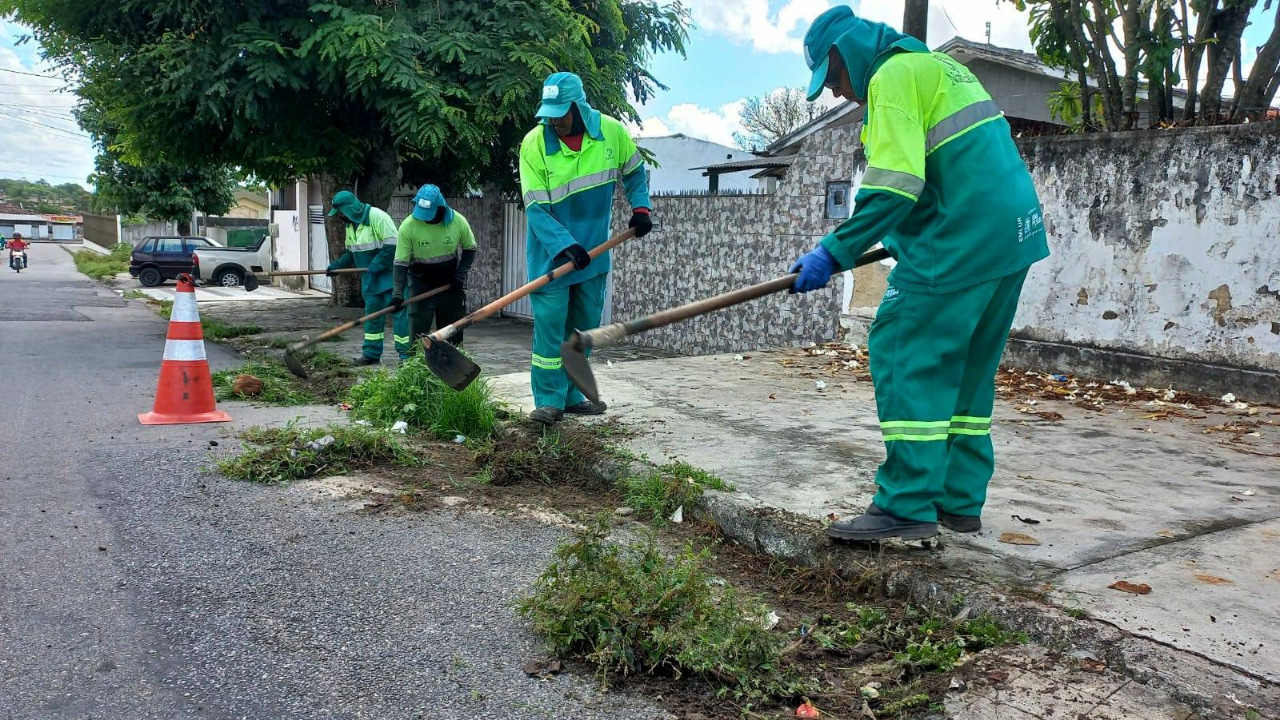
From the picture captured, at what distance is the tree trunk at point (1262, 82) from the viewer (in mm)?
6344

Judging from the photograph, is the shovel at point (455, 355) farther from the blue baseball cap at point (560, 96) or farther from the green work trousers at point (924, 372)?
the green work trousers at point (924, 372)

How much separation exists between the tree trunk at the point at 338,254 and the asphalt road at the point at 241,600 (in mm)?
10329

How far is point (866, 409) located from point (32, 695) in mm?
4390

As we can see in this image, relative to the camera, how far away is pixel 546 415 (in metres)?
5.29

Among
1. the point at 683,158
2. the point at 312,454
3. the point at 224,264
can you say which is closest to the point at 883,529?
the point at 312,454

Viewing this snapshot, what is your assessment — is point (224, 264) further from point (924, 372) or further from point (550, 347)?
point (924, 372)

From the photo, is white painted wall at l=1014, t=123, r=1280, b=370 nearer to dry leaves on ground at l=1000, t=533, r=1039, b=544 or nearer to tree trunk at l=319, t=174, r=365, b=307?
dry leaves on ground at l=1000, t=533, r=1039, b=544

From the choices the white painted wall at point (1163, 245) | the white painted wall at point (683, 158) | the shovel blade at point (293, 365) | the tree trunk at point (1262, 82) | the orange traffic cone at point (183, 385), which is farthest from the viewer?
the white painted wall at point (683, 158)

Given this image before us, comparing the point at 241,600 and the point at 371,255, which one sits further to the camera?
the point at 371,255

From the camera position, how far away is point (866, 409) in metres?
5.64

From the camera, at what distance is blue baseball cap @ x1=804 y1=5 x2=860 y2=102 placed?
10.7 feet

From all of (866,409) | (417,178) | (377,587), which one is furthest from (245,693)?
(417,178)

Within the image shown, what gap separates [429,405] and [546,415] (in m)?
0.80

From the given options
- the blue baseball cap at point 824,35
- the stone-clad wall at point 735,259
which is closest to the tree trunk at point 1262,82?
the stone-clad wall at point 735,259
